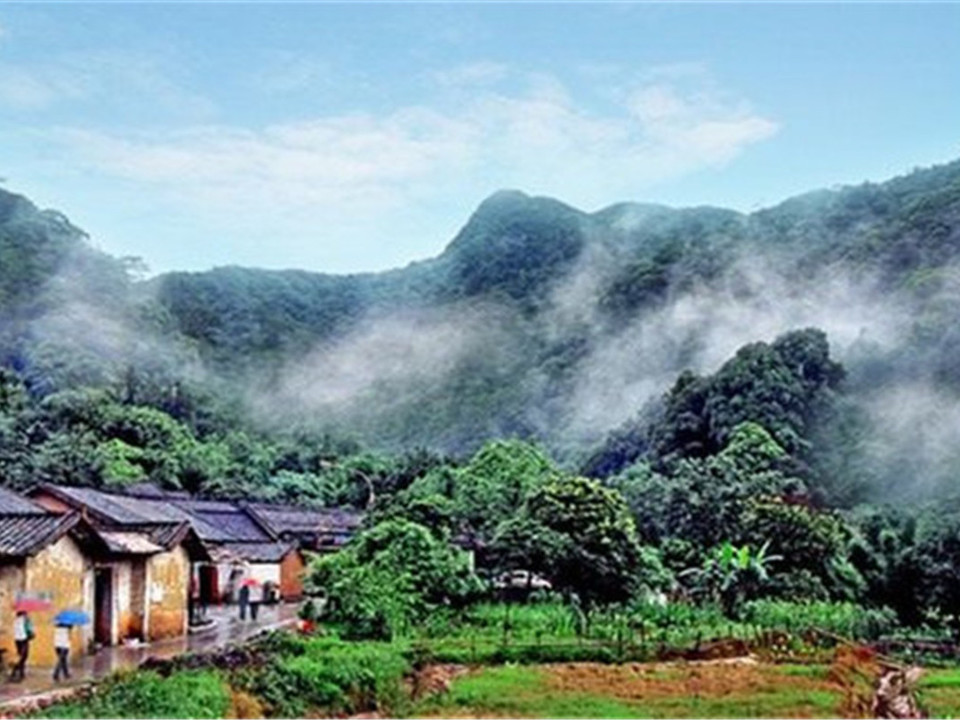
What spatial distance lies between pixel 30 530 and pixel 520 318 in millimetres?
109348

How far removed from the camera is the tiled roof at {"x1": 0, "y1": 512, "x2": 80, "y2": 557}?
2386 centimetres

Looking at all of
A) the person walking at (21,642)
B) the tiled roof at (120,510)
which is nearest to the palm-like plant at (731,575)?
the tiled roof at (120,510)

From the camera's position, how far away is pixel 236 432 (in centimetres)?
9988

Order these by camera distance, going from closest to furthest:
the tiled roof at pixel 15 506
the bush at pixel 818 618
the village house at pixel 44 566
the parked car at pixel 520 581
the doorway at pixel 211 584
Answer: the village house at pixel 44 566, the tiled roof at pixel 15 506, the bush at pixel 818 618, the parked car at pixel 520 581, the doorway at pixel 211 584

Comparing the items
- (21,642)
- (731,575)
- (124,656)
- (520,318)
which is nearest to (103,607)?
(124,656)

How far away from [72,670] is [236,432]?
76431 millimetres

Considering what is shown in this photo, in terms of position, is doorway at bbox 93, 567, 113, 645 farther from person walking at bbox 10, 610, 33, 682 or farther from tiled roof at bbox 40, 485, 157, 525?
person walking at bbox 10, 610, 33, 682

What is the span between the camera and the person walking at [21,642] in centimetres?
2281

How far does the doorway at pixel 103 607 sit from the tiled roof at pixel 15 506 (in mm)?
2172

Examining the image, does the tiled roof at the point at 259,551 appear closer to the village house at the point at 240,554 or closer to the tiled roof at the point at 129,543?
the village house at the point at 240,554

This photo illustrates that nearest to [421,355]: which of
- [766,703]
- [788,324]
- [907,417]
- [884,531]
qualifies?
[788,324]

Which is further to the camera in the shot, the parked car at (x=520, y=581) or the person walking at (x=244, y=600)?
the parked car at (x=520, y=581)

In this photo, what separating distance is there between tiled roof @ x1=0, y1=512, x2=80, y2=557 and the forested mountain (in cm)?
5296

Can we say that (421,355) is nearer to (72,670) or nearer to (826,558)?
(826,558)
